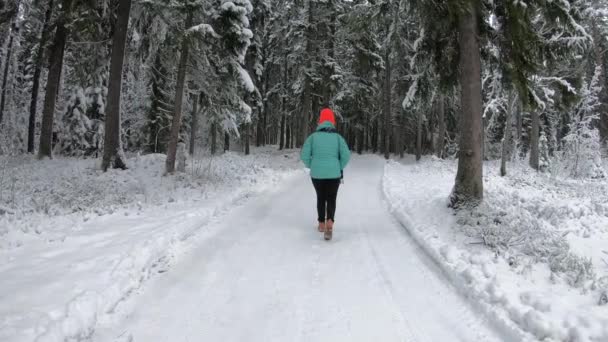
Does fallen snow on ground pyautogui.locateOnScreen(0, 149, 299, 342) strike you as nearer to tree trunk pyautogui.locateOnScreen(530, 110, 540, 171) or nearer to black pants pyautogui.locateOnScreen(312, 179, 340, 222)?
black pants pyautogui.locateOnScreen(312, 179, 340, 222)

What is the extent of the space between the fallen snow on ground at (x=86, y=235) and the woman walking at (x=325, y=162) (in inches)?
95.9

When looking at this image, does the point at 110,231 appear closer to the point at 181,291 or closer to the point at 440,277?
the point at 181,291

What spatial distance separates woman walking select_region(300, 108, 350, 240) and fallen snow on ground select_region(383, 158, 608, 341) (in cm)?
168

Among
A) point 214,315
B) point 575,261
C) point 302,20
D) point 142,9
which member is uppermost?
point 302,20

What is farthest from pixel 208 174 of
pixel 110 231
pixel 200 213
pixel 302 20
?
pixel 302 20

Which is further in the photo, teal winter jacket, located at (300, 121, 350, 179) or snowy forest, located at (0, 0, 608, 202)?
snowy forest, located at (0, 0, 608, 202)

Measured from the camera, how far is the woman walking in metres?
7.47

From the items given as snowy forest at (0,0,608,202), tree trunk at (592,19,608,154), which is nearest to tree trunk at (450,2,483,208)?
snowy forest at (0,0,608,202)

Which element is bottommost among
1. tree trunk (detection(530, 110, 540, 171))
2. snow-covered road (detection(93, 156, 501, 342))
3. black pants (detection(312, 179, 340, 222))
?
snow-covered road (detection(93, 156, 501, 342))

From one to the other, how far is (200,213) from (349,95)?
78.4ft

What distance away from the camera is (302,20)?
25.0m

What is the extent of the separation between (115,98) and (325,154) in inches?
Answer: 369

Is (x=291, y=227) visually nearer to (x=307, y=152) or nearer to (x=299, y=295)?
(x=307, y=152)

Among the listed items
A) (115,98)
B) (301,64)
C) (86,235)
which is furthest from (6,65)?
(86,235)
